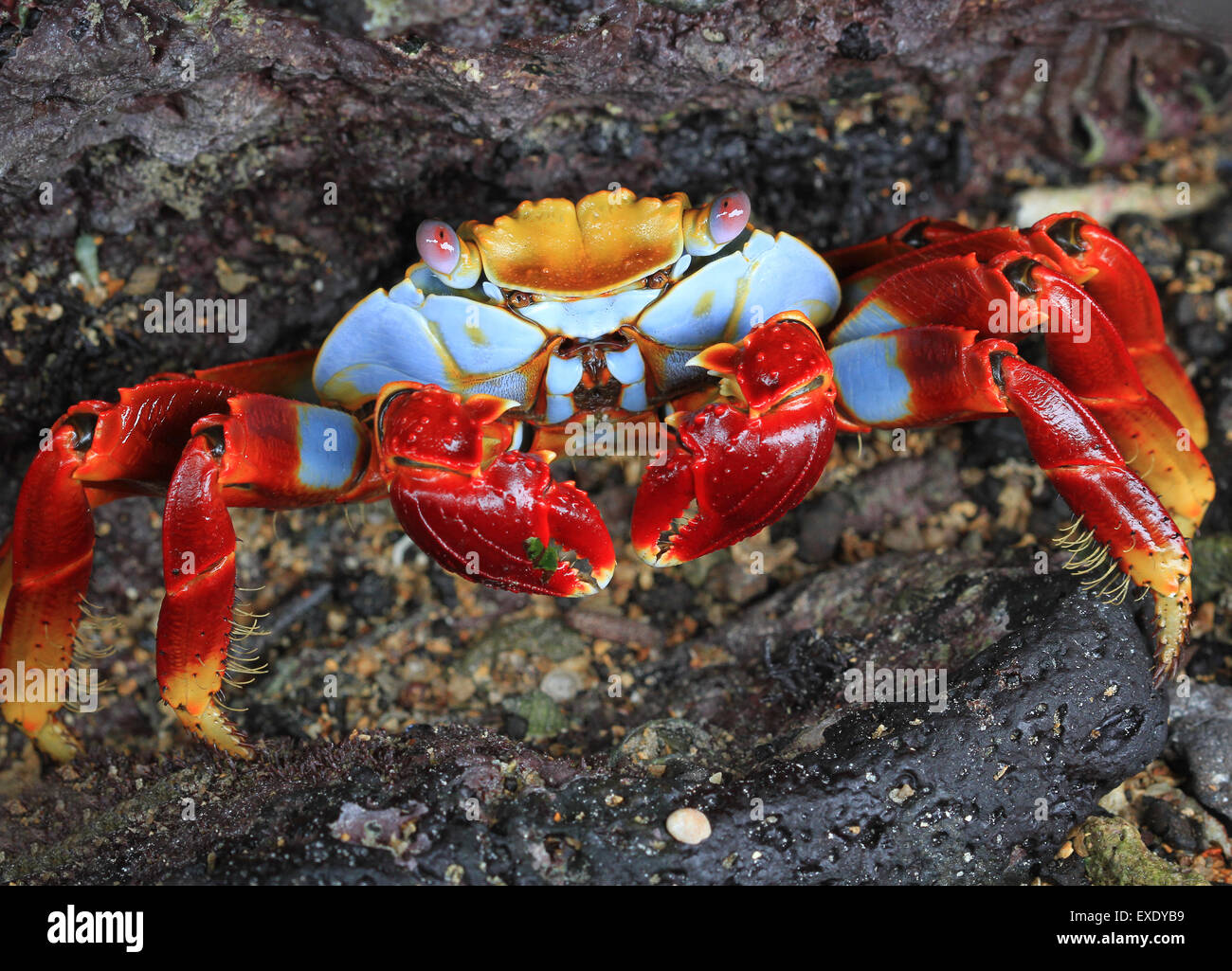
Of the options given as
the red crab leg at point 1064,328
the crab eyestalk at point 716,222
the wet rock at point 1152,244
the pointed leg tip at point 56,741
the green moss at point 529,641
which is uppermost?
the wet rock at point 1152,244

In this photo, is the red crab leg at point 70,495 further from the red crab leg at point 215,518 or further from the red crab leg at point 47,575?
the red crab leg at point 215,518

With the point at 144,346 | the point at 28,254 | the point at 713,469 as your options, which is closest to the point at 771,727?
the point at 713,469

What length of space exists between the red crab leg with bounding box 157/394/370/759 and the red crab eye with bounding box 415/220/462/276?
50cm

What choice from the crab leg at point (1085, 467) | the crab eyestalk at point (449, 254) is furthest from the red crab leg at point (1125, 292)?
the crab eyestalk at point (449, 254)

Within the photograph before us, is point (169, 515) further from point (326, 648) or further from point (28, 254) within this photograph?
point (28, 254)

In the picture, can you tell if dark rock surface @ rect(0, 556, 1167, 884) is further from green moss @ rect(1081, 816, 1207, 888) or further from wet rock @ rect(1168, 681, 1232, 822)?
wet rock @ rect(1168, 681, 1232, 822)

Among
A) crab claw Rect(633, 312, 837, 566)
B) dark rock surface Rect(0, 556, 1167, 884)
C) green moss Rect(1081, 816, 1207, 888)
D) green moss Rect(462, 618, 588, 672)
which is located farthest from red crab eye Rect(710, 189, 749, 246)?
green moss Rect(1081, 816, 1207, 888)

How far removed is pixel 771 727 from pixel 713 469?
0.66m

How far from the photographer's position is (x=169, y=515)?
84.6 inches

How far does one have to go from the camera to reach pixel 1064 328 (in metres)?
2.35

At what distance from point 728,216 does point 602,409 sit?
611 mm

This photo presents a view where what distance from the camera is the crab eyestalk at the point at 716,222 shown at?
2273mm

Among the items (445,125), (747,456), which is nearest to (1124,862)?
(747,456)

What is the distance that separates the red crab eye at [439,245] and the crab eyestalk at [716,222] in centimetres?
53
